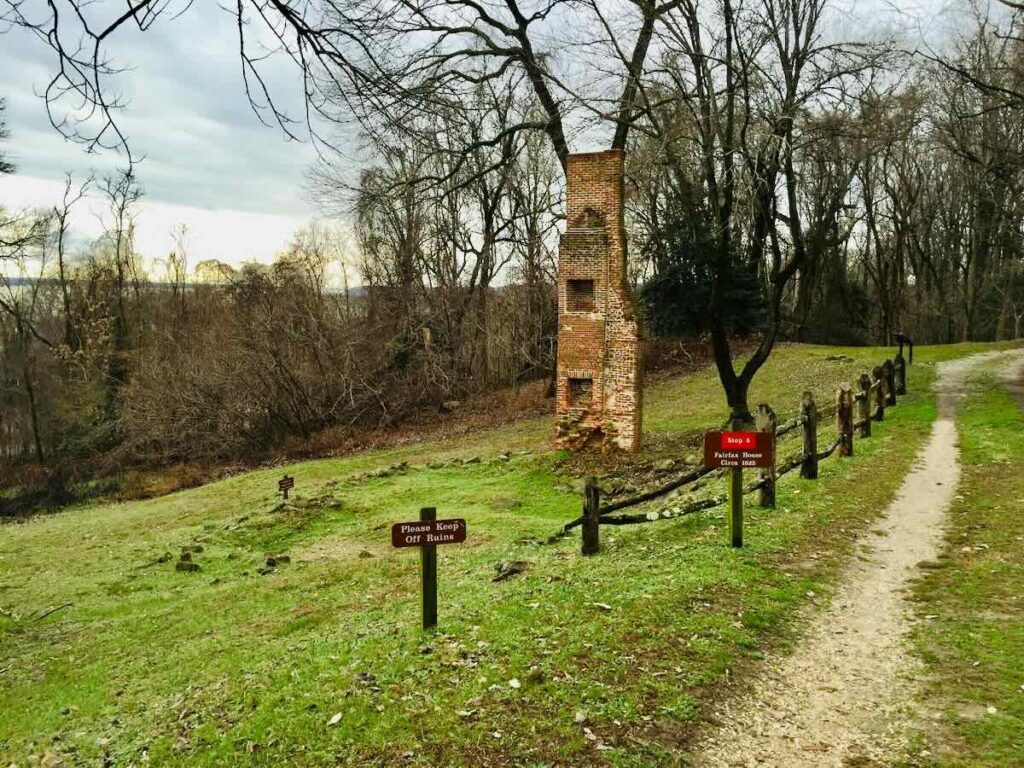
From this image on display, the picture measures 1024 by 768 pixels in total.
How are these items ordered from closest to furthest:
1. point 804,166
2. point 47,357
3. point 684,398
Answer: point 684,398
point 804,166
point 47,357

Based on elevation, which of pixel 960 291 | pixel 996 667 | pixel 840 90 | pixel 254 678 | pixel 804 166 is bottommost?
pixel 254 678

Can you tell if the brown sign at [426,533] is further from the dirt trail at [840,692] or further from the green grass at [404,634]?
the dirt trail at [840,692]

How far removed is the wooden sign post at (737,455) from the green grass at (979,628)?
1.91 m

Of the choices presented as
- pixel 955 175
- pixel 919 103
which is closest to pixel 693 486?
pixel 919 103

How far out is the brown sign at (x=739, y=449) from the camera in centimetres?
797

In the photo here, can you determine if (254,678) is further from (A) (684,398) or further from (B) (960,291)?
(B) (960,291)

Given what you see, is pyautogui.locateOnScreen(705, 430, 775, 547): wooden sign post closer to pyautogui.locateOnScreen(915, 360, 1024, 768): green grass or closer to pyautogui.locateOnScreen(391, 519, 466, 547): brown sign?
pyautogui.locateOnScreen(915, 360, 1024, 768): green grass

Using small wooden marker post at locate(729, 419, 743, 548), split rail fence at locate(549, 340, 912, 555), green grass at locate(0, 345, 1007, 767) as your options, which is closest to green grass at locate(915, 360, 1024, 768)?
green grass at locate(0, 345, 1007, 767)

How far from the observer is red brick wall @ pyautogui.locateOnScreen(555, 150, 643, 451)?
16172 mm

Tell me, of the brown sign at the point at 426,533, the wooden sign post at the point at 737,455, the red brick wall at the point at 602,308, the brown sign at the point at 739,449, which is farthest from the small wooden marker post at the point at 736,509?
the red brick wall at the point at 602,308

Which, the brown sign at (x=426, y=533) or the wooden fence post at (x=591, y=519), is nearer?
the brown sign at (x=426, y=533)

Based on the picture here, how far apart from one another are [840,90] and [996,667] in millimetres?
13475

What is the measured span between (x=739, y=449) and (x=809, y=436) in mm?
3664

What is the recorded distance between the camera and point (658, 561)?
Answer: 795 cm
